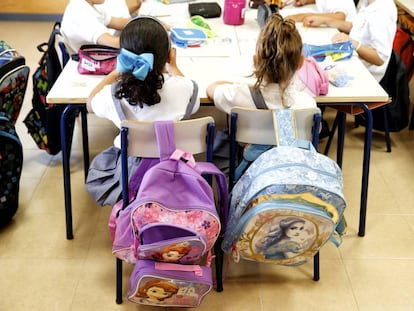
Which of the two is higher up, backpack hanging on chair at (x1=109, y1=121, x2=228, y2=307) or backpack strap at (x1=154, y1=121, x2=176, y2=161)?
backpack strap at (x1=154, y1=121, x2=176, y2=161)

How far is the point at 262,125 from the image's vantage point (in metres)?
1.93

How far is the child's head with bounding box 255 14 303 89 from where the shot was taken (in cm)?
185

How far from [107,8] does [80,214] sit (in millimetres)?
1020

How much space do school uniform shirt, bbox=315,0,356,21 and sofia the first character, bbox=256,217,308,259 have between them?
1436 millimetres

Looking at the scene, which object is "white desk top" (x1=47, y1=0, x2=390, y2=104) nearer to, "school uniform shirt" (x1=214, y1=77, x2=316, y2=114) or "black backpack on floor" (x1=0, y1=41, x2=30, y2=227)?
"school uniform shirt" (x1=214, y1=77, x2=316, y2=114)

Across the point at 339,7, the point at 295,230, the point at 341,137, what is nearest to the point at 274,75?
the point at 295,230

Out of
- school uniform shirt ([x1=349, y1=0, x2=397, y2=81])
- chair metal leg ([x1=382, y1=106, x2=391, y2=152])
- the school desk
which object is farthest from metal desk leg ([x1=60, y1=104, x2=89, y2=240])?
chair metal leg ([x1=382, y1=106, x2=391, y2=152])

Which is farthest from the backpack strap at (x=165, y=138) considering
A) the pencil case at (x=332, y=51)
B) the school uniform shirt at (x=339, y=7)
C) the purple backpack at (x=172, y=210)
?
the school uniform shirt at (x=339, y=7)

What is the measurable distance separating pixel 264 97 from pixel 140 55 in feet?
1.45

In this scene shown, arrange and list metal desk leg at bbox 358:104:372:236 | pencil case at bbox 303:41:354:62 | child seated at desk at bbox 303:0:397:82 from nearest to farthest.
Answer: metal desk leg at bbox 358:104:372:236
pencil case at bbox 303:41:354:62
child seated at desk at bbox 303:0:397:82

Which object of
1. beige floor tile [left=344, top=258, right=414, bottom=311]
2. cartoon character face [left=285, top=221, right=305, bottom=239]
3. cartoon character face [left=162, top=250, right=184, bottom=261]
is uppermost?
cartoon character face [left=285, top=221, right=305, bottom=239]

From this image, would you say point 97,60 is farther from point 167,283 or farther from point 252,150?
point 167,283

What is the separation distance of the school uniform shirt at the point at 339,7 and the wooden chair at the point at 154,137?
133cm

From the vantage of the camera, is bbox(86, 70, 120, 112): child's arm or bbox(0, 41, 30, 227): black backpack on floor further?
bbox(0, 41, 30, 227): black backpack on floor
